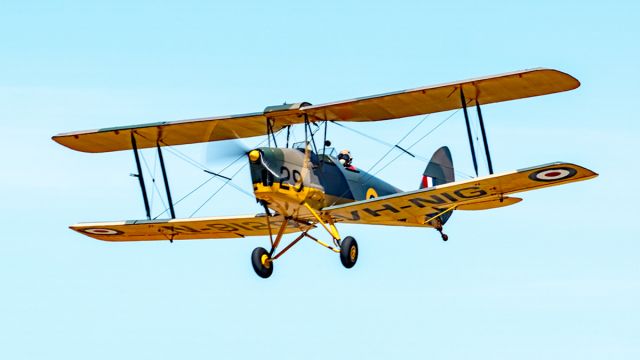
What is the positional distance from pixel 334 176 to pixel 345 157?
0.71 m

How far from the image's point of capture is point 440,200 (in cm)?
1898

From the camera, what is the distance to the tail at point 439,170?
22.7 m

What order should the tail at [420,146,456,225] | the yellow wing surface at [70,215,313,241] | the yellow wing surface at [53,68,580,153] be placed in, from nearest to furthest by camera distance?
the yellow wing surface at [53,68,580,153] → the yellow wing surface at [70,215,313,241] → the tail at [420,146,456,225]

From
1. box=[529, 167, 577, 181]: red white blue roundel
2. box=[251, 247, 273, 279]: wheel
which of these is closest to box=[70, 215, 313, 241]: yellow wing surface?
box=[251, 247, 273, 279]: wheel

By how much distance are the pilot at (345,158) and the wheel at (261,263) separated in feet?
6.66

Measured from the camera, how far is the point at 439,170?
903 inches

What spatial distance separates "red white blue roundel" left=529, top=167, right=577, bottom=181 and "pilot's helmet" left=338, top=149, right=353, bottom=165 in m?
3.58

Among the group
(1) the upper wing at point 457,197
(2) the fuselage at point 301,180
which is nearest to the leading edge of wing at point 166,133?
(2) the fuselage at point 301,180

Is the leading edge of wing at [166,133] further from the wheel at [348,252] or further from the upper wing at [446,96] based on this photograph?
the wheel at [348,252]

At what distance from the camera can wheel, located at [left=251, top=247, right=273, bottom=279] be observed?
19469mm

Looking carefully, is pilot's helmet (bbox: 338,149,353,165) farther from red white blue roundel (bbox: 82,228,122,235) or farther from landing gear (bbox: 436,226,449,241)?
red white blue roundel (bbox: 82,228,122,235)

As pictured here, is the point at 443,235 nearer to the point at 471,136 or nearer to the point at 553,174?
the point at 471,136

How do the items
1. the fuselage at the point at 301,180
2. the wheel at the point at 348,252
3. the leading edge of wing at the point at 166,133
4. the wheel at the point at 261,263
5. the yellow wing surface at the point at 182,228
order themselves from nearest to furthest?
the fuselage at the point at 301,180
the wheel at the point at 348,252
the wheel at the point at 261,263
the leading edge of wing at the point at 166,133
the yellow wing surface at the point at 182,228

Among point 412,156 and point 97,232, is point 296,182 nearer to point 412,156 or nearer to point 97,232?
point 412,156
